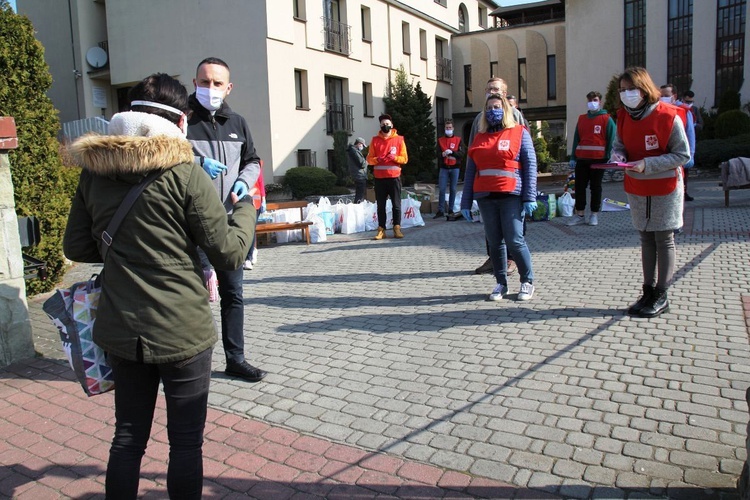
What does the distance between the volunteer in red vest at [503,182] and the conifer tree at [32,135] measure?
4.70 m

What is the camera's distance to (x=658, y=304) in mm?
5453

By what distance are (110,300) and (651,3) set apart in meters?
27.9

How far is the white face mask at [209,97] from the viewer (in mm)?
4020

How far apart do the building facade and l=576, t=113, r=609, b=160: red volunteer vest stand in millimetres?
14264

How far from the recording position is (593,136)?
10.3 m

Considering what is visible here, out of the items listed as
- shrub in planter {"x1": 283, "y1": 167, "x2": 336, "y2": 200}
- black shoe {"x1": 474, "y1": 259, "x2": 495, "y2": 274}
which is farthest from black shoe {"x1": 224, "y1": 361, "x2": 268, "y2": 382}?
shrub in planter {"x1": 283, "y1": 167, "x2": 336, "y2": 200}

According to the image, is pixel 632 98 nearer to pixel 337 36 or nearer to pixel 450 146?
pixel 450 146

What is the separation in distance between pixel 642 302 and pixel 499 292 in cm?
135

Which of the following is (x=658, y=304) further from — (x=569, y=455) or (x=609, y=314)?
(x=569, y=455)

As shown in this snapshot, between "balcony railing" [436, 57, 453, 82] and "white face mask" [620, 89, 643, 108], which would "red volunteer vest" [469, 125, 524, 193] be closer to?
"white face mask" [620, 89, 643, 108]

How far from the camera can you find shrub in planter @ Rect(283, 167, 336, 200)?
21.7m

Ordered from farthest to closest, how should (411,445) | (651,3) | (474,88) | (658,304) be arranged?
(474,88), (651,3), (658,304), (411,445)

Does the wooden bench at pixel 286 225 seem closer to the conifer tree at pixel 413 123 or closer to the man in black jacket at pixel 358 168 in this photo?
the man in black jacket at pixel 358 168

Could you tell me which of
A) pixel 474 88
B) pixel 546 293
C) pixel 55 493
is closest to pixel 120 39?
pixel 474 88
